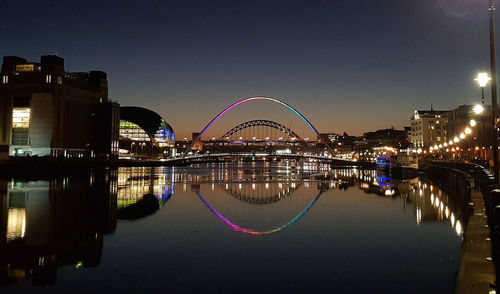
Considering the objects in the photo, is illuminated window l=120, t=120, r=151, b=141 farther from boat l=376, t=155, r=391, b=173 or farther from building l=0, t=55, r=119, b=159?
→ boat l=376, t=155, r=391, b=173

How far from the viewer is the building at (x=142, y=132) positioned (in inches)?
5891

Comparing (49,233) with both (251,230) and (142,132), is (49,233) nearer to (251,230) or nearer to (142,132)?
(251,230)

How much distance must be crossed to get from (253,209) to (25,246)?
14.0 meters

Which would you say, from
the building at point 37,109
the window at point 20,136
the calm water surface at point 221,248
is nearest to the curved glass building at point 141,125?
the building at point 37,109

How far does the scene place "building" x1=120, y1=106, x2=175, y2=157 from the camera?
14962cm

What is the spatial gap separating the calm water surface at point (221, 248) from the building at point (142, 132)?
12606 centimetres

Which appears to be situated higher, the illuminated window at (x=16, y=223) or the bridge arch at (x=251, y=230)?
the illuminated window at (x=16, y=223)

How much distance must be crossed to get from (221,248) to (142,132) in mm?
153256

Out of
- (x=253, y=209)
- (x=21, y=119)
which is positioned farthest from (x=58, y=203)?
(x=21, y=119)

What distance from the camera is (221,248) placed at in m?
14.2

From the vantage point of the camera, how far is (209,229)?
1798 centimetres

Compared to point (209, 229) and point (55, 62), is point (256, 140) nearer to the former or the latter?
point (55, 62)

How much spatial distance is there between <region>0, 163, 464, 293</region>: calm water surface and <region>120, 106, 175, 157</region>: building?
4963 inches

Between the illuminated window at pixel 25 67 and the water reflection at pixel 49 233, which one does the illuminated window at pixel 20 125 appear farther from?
the water reflection at pixel 49 233
